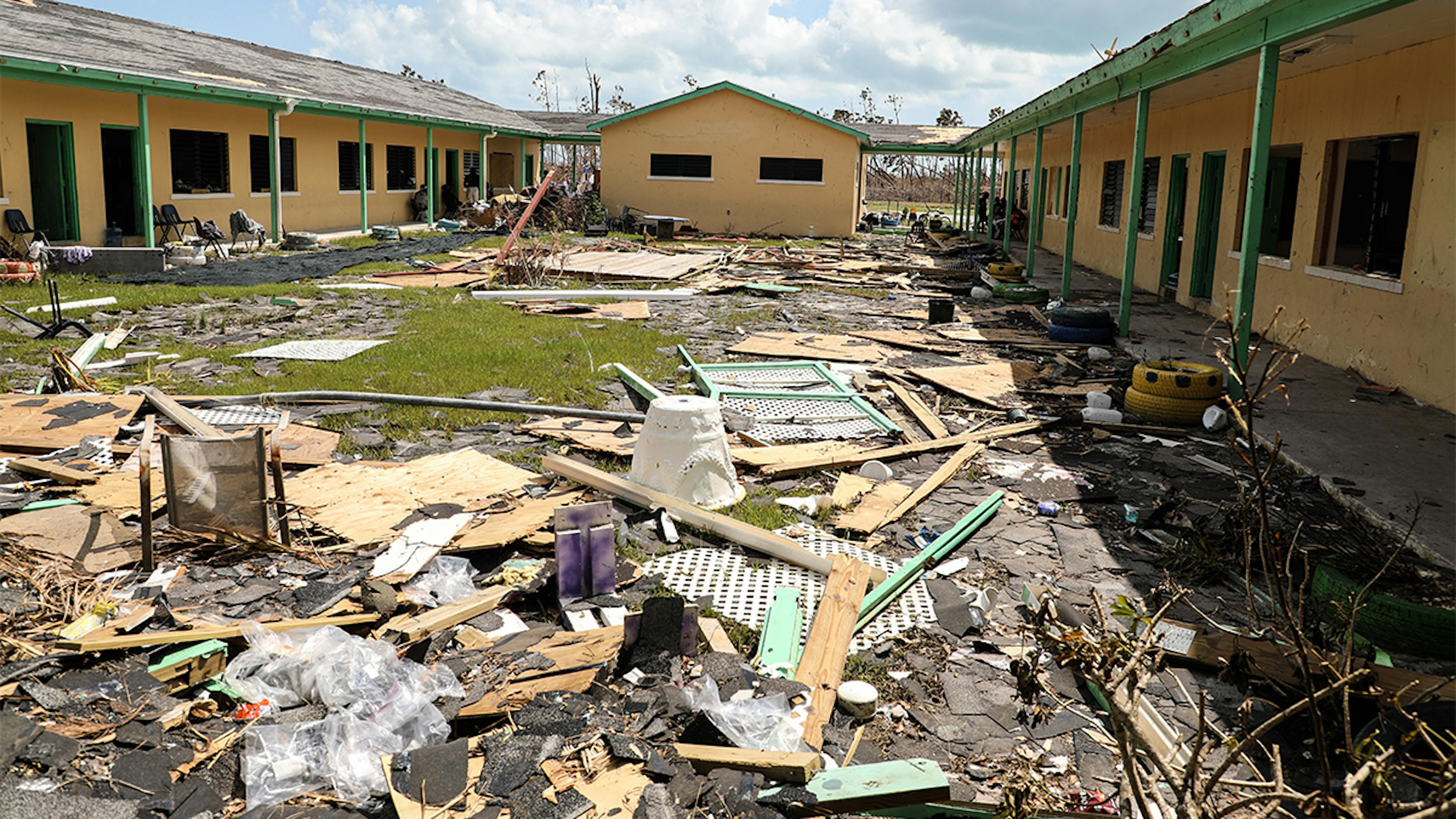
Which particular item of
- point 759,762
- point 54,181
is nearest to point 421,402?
point 759,762

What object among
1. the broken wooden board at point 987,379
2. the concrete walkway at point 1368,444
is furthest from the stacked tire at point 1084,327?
the broken wooden board at point 987,379

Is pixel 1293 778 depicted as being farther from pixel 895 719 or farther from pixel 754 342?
pixel 754 342

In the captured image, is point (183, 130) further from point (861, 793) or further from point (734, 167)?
point (861, 793)

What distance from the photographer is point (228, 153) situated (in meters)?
20.5

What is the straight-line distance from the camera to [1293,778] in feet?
11.9

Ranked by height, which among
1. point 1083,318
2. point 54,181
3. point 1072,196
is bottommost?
point 1083,318

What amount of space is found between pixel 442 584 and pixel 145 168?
15.8m

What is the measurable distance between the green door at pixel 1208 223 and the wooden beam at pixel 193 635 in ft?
44.8

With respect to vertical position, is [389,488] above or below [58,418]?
below

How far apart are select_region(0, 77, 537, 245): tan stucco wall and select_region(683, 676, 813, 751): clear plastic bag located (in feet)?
55.4

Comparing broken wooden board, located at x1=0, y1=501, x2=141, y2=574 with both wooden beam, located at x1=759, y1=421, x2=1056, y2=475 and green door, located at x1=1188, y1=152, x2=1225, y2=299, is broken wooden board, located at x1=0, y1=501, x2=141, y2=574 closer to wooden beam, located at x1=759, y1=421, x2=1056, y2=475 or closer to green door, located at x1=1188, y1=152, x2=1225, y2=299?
wooden beam, located at x1=759, y1=421, x2=1056, y2=475

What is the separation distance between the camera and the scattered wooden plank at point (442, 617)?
433 centimetres

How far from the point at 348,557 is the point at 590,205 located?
Answer: 27.3 m

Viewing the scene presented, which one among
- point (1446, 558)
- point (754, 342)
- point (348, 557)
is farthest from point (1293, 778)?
point (754, 342)
